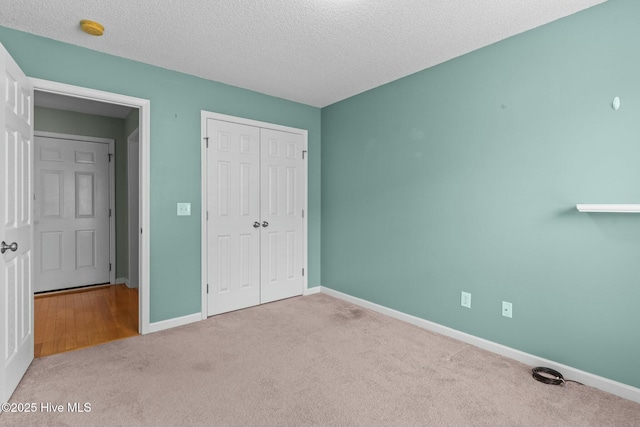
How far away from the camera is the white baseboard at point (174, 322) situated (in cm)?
311

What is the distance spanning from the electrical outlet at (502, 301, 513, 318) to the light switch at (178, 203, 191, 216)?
2.95m

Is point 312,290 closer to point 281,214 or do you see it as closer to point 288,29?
point 281,214

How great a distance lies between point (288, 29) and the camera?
2.47m

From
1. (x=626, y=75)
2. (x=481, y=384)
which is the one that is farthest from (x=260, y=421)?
(x=626, y=75)

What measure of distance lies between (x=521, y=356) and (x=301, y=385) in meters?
1.69

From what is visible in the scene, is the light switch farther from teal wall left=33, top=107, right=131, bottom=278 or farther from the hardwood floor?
teal wall left=33, top=107, right=131, bottom=278

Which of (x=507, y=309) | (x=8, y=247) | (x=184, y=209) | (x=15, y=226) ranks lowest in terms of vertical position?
(x=507, y=309)

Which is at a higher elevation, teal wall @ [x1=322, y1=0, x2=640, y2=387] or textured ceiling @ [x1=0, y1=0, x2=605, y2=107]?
textured ceiling @ [x1=0, y1=0, x2=605, y2=107]

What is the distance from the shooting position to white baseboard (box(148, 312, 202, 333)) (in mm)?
3115

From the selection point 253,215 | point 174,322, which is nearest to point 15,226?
point 174,322

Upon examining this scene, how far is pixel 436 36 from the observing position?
2561mm

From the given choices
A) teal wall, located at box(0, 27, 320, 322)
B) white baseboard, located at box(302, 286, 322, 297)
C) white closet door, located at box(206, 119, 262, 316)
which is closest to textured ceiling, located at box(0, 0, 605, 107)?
teal wall, located at box(0, 27, 320, 322)

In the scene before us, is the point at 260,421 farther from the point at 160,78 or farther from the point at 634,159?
the point at 160,78

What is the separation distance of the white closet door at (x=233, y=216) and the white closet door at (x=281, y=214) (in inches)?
4.3
